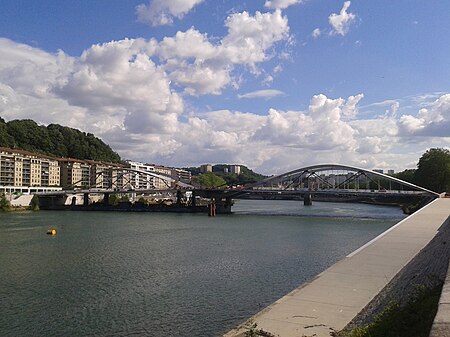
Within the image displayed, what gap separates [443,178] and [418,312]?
72.1 m

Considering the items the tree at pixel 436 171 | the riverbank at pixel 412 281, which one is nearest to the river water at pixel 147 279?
the riverbank at pixel 412 281

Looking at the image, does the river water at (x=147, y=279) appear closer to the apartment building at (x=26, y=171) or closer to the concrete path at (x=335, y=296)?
the concrete path at (x=335, y=296)

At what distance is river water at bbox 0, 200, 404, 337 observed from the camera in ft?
38.5

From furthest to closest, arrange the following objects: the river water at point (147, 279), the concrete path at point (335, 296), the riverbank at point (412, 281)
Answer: the river water at point (147, 279), the riverbank at point (412, 281), the concrete path at point (335, 296)

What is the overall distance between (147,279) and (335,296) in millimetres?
8596

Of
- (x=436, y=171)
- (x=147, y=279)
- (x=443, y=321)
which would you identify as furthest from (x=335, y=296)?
(x=436, y=171)

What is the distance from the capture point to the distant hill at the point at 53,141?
325 feet

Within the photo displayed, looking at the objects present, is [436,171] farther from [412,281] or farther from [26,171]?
[26,171]

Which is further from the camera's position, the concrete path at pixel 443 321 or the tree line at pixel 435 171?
the tree line at pixel 435 171

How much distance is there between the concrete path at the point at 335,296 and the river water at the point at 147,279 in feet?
5.86

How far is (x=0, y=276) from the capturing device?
58.7 feet

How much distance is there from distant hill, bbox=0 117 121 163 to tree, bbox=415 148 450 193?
7760 cm

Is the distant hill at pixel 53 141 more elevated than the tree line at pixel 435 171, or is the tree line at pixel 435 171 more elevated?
the distant hill at pixel 53 141

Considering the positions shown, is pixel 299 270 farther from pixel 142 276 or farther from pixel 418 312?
pixel 418 312
